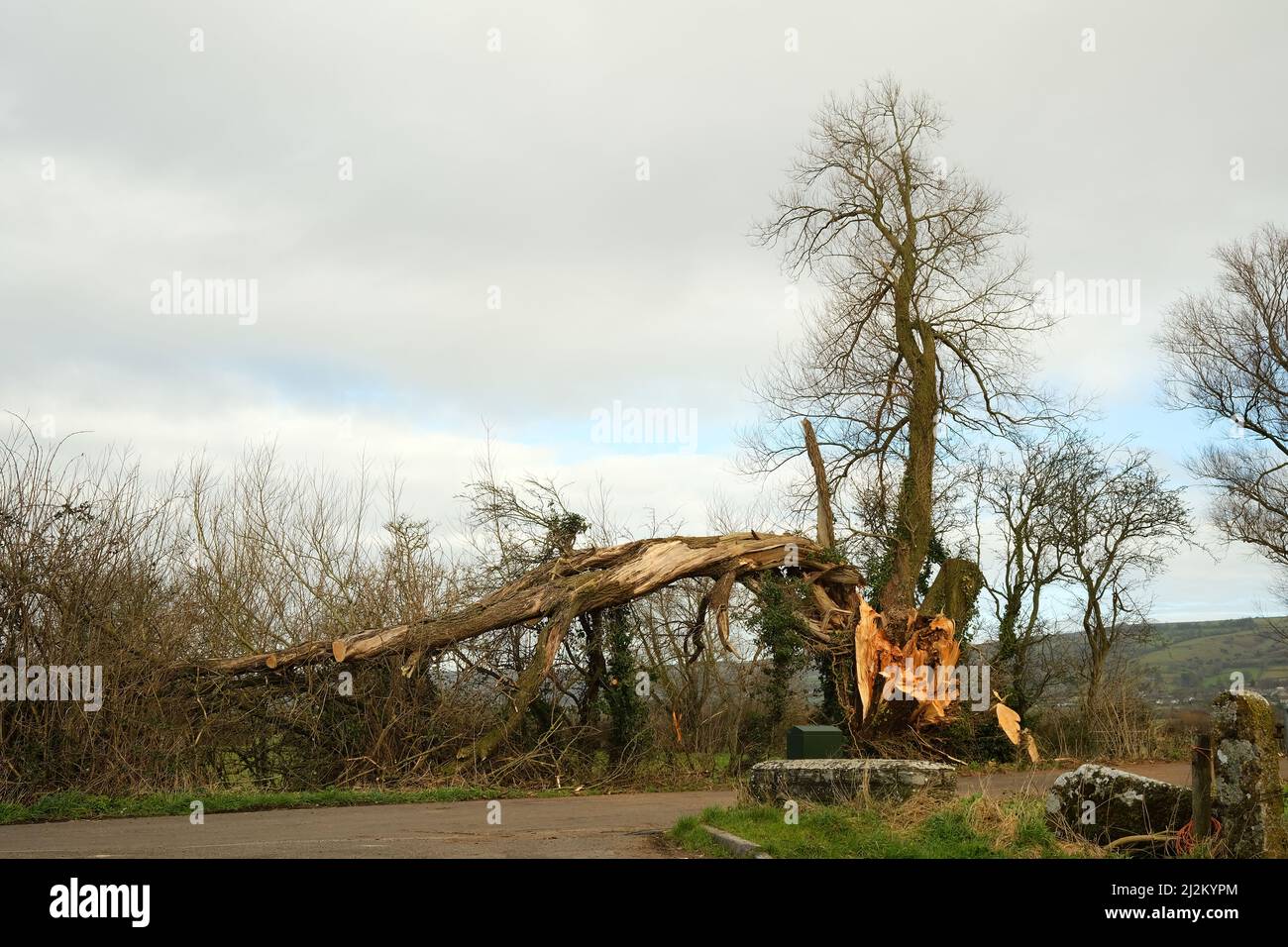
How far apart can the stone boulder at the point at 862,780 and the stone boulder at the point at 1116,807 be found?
4.66ft

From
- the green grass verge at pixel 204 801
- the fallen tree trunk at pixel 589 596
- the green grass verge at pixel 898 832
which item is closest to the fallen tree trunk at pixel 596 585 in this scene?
the fallen tree trunk at pixel 589 596

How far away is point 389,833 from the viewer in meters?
11.2

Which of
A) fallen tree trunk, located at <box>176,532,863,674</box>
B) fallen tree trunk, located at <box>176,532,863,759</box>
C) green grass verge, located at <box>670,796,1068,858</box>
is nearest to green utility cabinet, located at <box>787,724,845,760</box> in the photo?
green grass verge, located at <box>670,796,1068,858</box>

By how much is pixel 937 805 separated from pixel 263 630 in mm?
14900

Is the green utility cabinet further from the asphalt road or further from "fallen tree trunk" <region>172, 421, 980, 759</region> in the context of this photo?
"fallen tree trunk" <region>172, 421, 980, 759</region>

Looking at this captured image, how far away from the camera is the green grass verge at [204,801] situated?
1335 centimetres

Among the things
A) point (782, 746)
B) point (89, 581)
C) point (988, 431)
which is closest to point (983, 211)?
point (988, 431)

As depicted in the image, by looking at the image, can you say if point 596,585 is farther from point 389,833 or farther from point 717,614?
point 389,833

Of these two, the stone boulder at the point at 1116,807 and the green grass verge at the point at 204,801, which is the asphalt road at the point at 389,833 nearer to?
the green grass verge at the point at 204,801

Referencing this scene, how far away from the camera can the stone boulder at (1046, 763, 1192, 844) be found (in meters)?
8.89

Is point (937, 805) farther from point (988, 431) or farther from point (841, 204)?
point (841, 204)

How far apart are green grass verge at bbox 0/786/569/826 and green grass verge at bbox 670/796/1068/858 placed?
18.9 ft

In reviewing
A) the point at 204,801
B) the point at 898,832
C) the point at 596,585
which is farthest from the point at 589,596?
the point at 898,832
